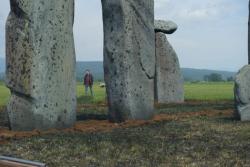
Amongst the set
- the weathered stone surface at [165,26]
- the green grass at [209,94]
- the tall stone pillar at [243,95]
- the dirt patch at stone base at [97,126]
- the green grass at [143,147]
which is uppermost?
the weathered stone surface at [165,26]

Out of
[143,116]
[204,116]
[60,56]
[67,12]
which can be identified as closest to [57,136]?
[60,56]

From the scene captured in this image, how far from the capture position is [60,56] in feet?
44.1

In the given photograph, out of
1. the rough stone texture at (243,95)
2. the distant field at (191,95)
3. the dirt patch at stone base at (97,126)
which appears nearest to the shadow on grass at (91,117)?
the dirt patch at stone base at (97,126)

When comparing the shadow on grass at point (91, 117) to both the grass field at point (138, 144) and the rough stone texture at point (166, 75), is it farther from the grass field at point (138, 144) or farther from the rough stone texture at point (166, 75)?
the rough stone texture at point (166, 75)

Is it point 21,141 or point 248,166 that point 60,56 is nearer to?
point 21,141

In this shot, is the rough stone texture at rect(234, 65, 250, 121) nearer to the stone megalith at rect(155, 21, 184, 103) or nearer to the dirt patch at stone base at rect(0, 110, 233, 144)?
the dirt patch at stone base at rect(0, 110, 233, 144)

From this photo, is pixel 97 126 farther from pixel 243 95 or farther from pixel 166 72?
pixel 166 72

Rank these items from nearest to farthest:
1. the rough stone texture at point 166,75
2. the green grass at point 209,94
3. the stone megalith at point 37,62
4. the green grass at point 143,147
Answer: the green grass at point 143,147 < the stone megalith at point 37,62 < the rough stone texture at point 166,75 < the green grass at point 209,94

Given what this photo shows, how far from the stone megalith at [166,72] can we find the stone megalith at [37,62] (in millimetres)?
11985

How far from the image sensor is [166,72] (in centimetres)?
2550

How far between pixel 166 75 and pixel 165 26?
2143 mm

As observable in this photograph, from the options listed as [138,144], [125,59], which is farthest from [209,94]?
[138,144]

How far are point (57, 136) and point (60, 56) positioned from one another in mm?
2155

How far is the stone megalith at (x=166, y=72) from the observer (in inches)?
992
